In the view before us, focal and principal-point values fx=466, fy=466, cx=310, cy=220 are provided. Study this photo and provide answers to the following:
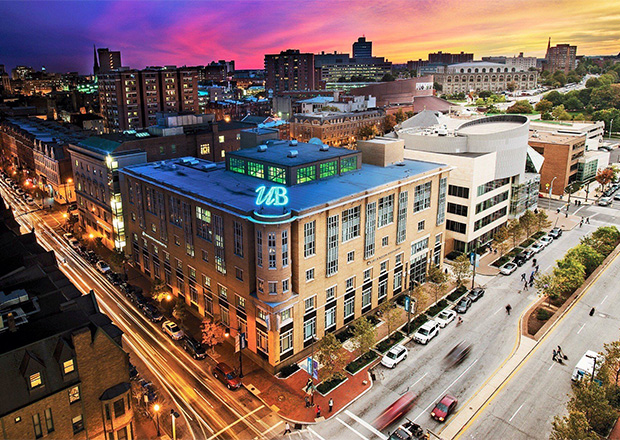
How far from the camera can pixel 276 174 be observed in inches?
2586

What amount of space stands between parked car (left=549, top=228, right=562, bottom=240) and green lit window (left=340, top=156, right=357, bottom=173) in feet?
161

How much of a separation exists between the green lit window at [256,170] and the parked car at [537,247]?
53.8 m

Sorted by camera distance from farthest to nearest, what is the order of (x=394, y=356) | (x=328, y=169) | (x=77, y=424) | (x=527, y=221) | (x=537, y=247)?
(x=527, y=221) < (x=537, y=247) < (x=328, y=169) < (x=394, y=356) < (x=77, y=424)

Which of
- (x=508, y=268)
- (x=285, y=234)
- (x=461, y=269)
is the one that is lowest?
(x=508, y=268)

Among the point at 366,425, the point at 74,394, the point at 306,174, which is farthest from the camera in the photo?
the point at 306,174

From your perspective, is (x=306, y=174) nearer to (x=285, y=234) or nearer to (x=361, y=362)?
(x=285, y=234)

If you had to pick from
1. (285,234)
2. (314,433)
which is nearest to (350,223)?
(285,234)

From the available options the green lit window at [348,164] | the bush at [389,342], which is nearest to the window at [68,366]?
the bush at [389,342]

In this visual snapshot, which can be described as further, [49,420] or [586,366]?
[586,366]

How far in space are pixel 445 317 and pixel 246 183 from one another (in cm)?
3334

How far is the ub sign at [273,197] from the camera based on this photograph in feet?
181

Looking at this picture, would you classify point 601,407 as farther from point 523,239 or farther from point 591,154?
point 591,154

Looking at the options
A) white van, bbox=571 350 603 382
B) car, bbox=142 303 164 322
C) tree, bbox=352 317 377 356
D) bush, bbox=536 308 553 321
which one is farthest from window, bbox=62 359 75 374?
bush, bbox=536 308 553 321

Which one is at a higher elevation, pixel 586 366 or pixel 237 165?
pixel 237 165
